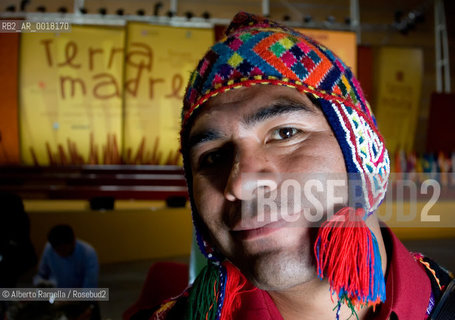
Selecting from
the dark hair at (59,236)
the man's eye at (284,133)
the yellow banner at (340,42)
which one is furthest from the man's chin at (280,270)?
the yellow banner at (340,42)

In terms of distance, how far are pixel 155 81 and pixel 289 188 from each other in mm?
4465

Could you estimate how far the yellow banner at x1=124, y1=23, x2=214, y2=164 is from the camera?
4.82 metres

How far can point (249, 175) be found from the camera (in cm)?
68

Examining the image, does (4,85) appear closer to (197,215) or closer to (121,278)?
(121,278)

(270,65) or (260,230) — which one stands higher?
(270,65)

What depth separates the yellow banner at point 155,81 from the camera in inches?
190

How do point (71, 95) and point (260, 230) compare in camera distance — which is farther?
point (71, 95)

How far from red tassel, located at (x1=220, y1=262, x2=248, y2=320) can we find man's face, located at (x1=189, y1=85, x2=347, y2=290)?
Answer: 123mm

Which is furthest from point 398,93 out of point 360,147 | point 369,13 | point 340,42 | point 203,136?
point 203,136

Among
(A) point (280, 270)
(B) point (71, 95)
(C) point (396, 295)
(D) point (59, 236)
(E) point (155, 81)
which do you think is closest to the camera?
(A) point (280, 270)

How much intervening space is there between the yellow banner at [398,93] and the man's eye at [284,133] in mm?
5364

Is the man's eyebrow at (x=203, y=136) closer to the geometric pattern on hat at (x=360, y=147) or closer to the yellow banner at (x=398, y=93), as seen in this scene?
the geometric pattern on hat at (x=360, y=147)

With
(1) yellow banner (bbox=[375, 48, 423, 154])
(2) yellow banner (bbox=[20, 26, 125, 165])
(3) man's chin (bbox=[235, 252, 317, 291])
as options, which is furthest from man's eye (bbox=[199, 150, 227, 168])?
(1) yellow banner (bbox=[375, 48, 423, 154])

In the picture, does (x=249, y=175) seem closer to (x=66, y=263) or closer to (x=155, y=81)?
(x=66, y=263)
